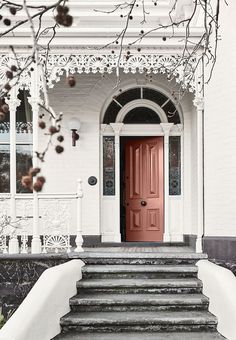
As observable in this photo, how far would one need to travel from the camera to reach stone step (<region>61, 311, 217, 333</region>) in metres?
6.09

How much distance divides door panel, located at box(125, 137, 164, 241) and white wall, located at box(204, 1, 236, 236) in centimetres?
219

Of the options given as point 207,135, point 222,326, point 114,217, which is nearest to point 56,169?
point 114,217

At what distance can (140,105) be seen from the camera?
10.4 metres

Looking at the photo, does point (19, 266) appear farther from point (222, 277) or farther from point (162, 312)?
point (222, 277)

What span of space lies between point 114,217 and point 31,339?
5.23 metres

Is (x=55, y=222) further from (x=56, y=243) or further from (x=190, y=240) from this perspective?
(x=190, y=240)

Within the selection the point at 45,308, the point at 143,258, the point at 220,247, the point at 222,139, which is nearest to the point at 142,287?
the point at 143,258

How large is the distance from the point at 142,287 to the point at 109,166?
3675 mm

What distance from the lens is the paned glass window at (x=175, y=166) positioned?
10.3 meters

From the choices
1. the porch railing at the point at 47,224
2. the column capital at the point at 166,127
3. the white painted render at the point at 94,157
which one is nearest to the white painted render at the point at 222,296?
the porch railing at the point at 47,224

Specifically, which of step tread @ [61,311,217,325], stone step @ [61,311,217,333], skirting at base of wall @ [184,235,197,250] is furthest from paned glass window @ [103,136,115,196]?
stone step @ [61,311,217,333]

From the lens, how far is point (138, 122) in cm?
1038

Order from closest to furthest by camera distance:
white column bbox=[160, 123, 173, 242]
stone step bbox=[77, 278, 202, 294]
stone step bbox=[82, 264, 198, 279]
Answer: stone step bbox=[77, 278, 202, 294] → stone step bbox=[82, 264, 198, 279] → white column bbox=[160, 123, 173, 242]

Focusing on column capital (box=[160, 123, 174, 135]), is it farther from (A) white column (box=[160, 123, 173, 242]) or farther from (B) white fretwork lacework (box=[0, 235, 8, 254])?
(B) white fretwork lacework (box=[0, 235, 8, 254])
